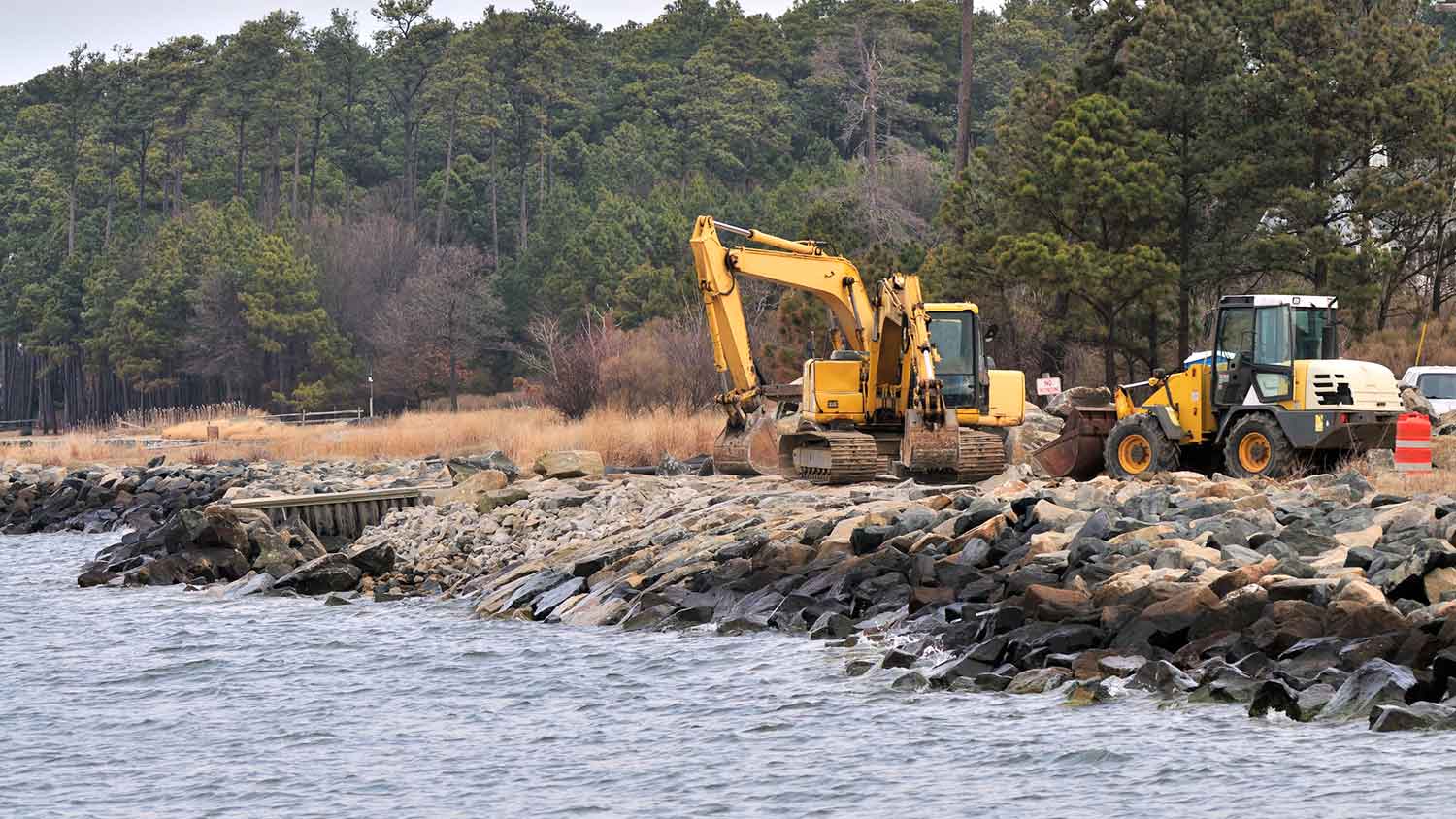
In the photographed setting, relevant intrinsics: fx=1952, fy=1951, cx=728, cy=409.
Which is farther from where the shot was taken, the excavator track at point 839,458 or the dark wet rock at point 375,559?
the excavator track at point 839,458

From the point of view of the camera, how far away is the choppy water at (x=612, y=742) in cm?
1140

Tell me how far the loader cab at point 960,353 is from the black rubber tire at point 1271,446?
3.68m

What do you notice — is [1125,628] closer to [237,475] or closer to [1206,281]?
[1206,281]

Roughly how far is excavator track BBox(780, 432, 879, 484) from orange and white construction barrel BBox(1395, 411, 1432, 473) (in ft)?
Result: 21.2

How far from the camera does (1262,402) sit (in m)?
23.5

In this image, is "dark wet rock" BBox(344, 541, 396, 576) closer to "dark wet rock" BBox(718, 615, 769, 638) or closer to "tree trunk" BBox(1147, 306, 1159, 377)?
"dark wet rock" BBox(718, 615, 769, 638)

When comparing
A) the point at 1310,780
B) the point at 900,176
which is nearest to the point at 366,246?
the point at 900,176

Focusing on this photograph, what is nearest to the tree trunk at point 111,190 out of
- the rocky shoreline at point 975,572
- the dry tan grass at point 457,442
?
the dry tan grass at point 457,442

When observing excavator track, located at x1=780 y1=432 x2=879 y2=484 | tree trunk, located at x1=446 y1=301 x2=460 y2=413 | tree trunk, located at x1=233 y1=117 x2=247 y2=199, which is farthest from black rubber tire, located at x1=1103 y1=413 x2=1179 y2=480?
tree trunk, located at x1=233 y1=117 x2=247 y2=199

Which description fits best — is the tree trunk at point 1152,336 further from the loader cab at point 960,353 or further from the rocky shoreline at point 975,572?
the rocky shoreline at point 975,572

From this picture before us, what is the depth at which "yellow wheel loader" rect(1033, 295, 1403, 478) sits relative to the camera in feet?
75.6

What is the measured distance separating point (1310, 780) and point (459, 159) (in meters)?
90.0

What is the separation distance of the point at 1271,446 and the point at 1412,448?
72.9 inches

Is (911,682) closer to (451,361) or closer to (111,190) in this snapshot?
(451,361)
